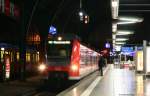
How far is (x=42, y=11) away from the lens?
162ft

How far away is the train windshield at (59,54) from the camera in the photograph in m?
25.8

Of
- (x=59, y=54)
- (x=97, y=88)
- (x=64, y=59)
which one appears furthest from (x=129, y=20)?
(x=97, y=88)

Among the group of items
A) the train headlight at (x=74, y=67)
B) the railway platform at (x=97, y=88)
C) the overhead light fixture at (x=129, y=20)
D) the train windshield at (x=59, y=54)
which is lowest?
the railway platform at (x=97, y=88)

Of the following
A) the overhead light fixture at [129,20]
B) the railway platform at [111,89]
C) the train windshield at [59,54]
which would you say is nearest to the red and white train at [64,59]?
the train windshield at [59,54]

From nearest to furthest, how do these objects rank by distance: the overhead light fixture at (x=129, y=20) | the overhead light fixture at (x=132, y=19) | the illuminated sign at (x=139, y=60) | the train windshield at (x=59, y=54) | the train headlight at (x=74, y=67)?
the train headlight at (x=74, y=67), the train windshield at (x=59, y=54), the illuminated sign at (x=139, y=60), the overhead light fixture at (x=132, y=19), the overhead light fixture at (x=129, y=20)

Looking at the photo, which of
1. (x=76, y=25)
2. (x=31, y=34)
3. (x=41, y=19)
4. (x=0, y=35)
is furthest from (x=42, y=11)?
(x=76, y=25)

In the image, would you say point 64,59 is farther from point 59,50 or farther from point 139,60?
point 139,60

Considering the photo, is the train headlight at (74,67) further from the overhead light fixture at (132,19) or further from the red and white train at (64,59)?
the overhead light fixture at (132,19)

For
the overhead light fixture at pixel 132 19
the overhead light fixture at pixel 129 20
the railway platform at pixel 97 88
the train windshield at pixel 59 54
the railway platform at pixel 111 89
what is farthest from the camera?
the overhead light fixture at pixel 129 20

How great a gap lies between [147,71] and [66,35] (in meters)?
6.75

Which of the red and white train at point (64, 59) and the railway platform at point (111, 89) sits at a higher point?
the red and white train at point (64, 59)

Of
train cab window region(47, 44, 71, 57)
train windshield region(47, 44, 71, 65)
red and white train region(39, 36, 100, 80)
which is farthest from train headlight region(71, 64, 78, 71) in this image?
train cab window region(47, 44, 71, 57)

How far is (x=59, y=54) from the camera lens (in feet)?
85.7

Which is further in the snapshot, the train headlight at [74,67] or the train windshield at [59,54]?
the train windshield at [59,54]
